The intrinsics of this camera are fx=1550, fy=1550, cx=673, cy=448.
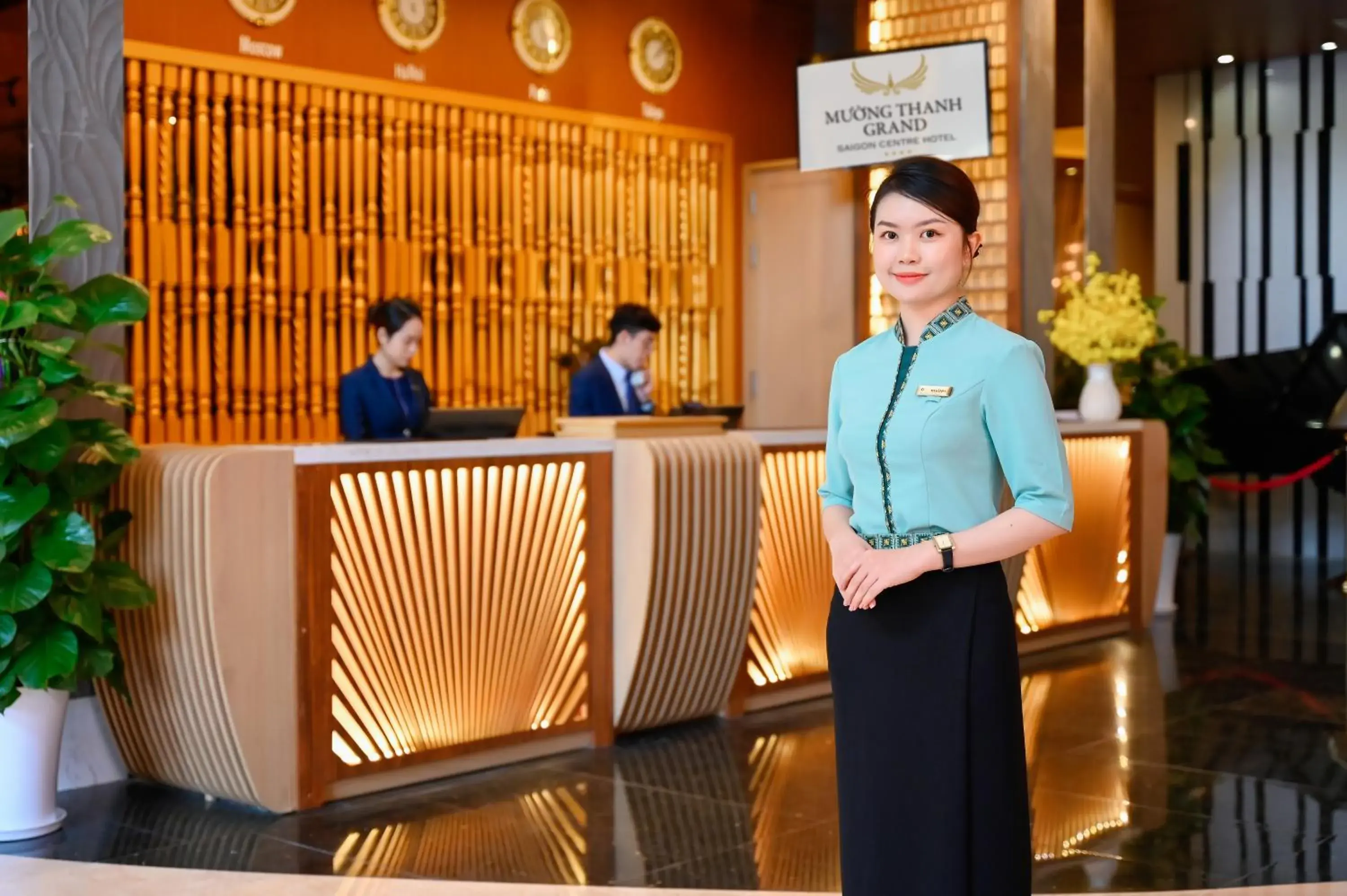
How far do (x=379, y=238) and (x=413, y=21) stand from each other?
1252mm

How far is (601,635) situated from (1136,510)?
4.03 meters

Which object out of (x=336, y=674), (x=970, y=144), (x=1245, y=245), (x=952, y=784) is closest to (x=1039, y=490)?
(x=952, y=784)

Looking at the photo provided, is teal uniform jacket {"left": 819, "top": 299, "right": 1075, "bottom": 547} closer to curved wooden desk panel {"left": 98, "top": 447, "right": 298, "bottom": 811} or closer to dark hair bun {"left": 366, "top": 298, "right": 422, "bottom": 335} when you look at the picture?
curved wooden desk panel {"left": 98, "top": 447, "right": 298, "bottom": 811}

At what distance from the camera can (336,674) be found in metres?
4.66

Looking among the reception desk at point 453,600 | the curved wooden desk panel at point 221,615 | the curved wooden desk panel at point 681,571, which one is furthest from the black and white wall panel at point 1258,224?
the curved wooden desk panel at point 221,615

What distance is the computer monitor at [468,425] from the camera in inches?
206

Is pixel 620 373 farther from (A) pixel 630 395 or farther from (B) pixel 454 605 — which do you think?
(B) pixel 454 605

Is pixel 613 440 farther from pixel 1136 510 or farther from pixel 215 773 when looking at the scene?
pixel 1136 510

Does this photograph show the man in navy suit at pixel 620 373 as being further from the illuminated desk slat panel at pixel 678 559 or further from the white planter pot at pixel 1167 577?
the white planter pot at pixel 1167 577

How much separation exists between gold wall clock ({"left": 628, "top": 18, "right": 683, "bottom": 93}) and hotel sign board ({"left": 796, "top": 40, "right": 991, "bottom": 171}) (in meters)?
2.02

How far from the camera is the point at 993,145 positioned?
8547mm

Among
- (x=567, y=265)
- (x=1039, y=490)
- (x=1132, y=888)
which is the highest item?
(x=567, y=265)

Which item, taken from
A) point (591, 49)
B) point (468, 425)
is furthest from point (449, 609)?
point (591, 49)

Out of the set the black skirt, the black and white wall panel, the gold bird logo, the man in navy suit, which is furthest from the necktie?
the black and white wall panel
